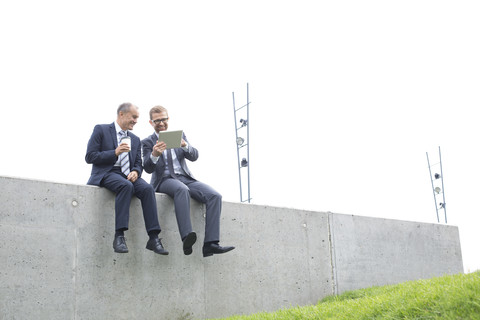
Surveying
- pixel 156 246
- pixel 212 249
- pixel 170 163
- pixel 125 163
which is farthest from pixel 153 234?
pixel 170 163

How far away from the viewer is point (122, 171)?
497 centimetres

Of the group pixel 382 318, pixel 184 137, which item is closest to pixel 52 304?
pixel 184 137

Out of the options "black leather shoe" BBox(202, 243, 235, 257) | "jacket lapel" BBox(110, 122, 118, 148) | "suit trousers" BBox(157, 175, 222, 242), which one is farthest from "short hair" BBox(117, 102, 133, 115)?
"black leather shoe" BBox(202, 243, 235, 257)

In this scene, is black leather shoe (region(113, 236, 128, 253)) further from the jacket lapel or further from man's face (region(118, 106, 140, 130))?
man's face (region(118, 106, 140, 130))

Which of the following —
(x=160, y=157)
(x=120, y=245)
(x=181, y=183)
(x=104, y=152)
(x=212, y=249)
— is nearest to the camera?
(x=120, y=245)

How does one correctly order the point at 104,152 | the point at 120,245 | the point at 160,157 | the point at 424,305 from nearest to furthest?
the point at 424,305 → the point at 120,245 → the point at 104,152 → the point at 160,157

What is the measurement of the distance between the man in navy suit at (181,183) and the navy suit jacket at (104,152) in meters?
0.10

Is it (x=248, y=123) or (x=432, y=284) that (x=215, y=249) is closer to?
(x=432, y=284)

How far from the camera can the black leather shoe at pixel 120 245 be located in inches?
178

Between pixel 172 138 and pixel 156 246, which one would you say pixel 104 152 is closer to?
pixel 172 138

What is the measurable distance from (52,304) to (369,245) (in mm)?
3819

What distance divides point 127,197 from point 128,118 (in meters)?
0.80

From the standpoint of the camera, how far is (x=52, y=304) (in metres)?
4.46

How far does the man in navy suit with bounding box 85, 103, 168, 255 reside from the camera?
4.68 metres
